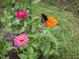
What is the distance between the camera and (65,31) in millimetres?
3912

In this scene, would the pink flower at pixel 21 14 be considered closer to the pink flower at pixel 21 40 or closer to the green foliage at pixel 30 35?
the green foliage at pixel 30 35

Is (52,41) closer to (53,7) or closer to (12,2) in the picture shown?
(12,2)

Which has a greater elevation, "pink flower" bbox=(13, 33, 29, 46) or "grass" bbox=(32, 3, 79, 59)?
"pink flower" bbox=(13, 33, 29, 46)

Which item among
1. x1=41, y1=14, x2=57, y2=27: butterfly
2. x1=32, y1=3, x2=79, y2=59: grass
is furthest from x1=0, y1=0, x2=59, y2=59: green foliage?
x1=32, y1=3, x2=79, y2=59: grass

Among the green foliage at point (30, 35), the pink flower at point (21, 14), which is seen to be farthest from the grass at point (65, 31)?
the pink flower at point (21, 14)

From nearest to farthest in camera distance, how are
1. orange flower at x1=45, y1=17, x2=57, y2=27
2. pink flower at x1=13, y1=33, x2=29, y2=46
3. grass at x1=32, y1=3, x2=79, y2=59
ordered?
pink flower at x1=13, y1=33, x2=29, y2=46 → orange flower at x1=45, y1=17, x2=57, y2=27 → grass at x1=32, y1=3, x2=79, y2=59

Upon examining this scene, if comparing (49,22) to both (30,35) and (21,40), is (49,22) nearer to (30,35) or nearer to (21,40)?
(30,35)

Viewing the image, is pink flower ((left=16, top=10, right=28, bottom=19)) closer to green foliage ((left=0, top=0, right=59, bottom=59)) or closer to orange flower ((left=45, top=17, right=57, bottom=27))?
green foliage ((left=0, top=0, right=59, bottom=59))

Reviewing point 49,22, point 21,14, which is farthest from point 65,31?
point 21,14

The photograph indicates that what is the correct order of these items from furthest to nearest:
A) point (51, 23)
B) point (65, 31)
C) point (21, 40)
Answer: point (65, 31)
point (51, 23)
point (21, 40)

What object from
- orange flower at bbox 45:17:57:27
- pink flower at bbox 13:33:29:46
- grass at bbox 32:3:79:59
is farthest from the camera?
grass at bbox 32:3:79:59

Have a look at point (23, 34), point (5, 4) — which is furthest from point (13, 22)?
point (5, 4)

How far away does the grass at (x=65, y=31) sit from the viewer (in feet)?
12.0

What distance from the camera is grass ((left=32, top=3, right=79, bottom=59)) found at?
3648 mm
